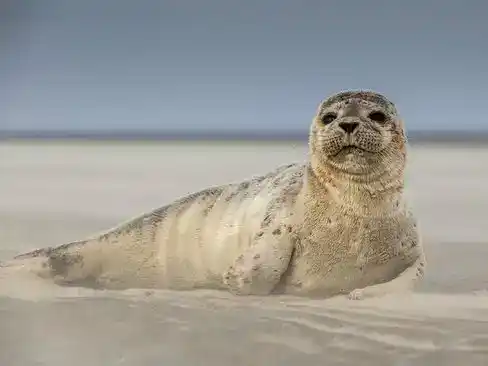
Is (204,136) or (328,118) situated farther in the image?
(204,136)

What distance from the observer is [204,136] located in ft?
5.32

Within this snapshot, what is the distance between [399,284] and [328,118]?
0.36m

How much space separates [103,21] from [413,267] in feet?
2.96

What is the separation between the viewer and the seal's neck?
56.9 inches

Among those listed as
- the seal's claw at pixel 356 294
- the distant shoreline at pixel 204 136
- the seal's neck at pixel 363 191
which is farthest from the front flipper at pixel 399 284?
the distant shoreline at pixel 204 136

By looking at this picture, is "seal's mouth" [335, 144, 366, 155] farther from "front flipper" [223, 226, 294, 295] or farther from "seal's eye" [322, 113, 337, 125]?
"front flipper" [223, 226, 294, 295]

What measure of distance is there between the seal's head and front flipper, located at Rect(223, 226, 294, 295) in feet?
0.58

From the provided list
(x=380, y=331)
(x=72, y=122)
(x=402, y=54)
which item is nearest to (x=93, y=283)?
(x=72, y=122)

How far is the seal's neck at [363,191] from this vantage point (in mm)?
1445

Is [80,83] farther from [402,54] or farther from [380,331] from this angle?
[380,331]

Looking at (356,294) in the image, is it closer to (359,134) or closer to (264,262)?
(264,262)

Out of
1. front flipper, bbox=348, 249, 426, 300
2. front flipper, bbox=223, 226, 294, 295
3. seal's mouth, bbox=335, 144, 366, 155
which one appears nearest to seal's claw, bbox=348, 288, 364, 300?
front flipper, bbox=348, 249, 426, 300

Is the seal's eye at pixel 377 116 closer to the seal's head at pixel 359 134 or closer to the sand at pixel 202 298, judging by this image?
the seal's head at pixel 359 134

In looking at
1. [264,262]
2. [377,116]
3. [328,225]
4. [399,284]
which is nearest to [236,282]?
[264,262]
